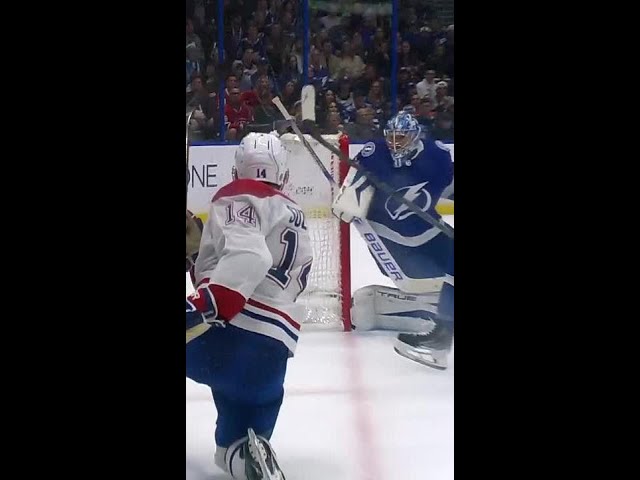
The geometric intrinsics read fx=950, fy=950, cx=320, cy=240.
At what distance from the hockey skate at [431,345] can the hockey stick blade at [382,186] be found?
0.70 ft

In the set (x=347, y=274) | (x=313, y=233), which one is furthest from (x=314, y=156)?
(x=347, y=274)

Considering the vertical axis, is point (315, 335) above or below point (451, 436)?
above

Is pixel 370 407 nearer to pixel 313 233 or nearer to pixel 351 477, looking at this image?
pixel 351 477

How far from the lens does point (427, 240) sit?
2062mm

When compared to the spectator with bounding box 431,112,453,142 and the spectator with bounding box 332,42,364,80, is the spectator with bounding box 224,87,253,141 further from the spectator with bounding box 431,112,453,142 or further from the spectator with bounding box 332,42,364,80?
the spectator with bounding box 431,112,453,142

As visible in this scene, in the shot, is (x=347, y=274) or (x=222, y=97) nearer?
(x=222, y=97)

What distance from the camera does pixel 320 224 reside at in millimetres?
2021

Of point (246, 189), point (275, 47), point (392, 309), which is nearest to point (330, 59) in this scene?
point (275, 47)

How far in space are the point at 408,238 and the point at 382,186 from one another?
128mm

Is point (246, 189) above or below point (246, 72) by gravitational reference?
below

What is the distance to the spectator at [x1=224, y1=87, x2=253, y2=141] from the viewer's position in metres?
1.96

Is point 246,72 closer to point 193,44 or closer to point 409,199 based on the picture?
point 193,44

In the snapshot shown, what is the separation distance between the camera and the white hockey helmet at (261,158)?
1.97 metres

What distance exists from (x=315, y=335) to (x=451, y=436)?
0.36 metres
